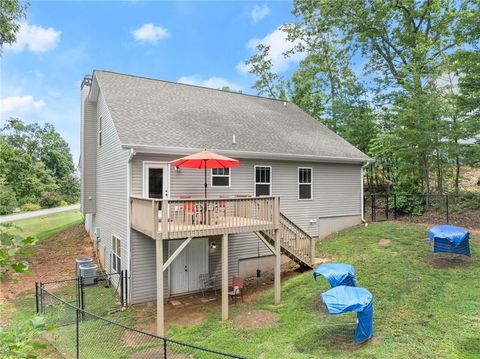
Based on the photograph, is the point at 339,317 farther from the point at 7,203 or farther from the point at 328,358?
the point at 7,203

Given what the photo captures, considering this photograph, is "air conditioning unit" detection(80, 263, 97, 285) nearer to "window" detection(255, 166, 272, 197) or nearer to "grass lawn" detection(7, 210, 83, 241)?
"window" detection(255, 166, 272, 197)

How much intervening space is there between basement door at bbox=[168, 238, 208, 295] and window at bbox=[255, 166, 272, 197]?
2.90 m

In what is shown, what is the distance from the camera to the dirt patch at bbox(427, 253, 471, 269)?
9406mm

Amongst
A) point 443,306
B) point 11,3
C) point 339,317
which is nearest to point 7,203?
point 11,3

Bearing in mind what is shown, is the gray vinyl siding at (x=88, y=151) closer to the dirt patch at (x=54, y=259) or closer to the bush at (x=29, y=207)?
the dirt patch at (x=54, y=259)

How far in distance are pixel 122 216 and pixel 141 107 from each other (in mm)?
4302

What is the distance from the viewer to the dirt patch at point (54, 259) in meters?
11.7

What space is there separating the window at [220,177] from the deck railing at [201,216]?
6.33ft

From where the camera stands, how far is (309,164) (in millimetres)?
13570

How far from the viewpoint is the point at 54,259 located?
14500mm

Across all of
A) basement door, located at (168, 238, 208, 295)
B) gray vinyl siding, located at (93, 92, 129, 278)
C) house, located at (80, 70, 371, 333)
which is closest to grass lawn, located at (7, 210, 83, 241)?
house, located at (80, 70, 371, 333)

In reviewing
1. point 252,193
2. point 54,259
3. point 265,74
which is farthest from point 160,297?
point 265,74

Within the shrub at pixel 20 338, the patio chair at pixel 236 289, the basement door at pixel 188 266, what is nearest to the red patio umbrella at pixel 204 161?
the basement door at pixel 188 266

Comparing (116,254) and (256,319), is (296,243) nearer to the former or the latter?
(256,319)
